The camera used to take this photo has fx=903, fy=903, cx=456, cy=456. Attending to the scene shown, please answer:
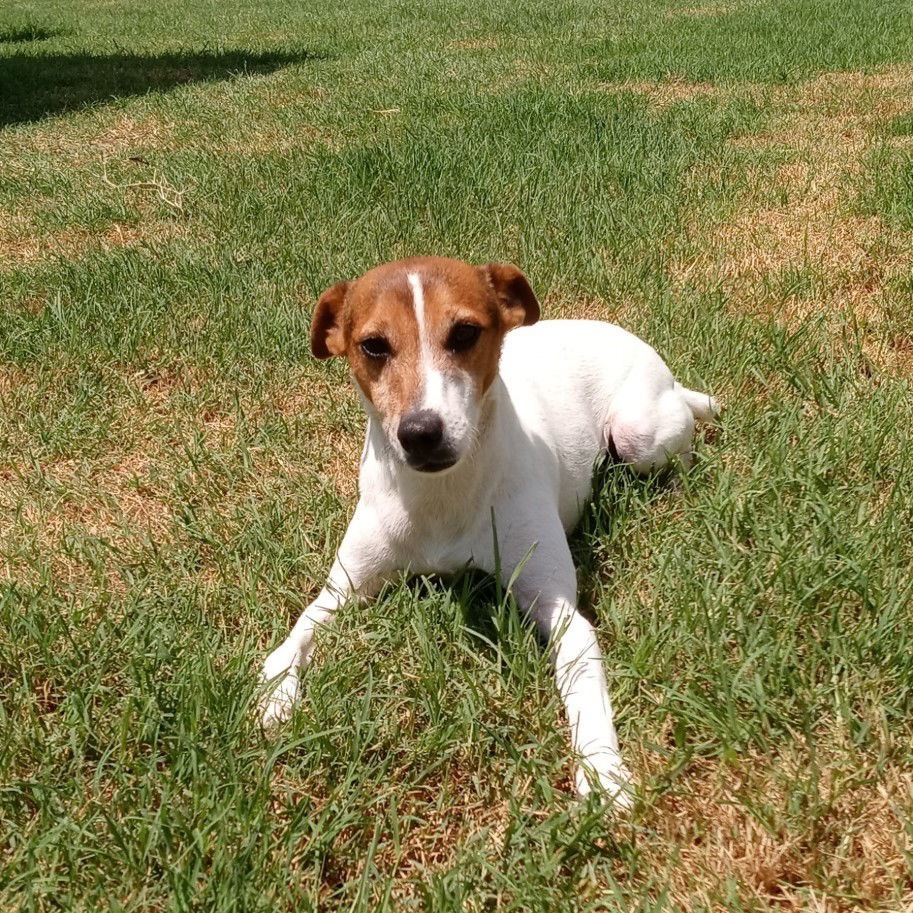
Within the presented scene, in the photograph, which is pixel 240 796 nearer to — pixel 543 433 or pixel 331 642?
pixel 331 642

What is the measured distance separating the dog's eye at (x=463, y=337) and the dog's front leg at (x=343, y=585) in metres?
0.57

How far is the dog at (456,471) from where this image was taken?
2264mm

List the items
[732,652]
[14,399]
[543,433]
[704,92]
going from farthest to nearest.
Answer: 1. [704,92]
2. [14,399]
3. [543,433]
4. [732,652]

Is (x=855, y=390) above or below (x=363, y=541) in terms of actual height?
below

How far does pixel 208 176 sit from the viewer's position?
257 inches

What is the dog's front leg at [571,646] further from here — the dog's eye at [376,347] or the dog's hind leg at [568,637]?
the dog's eye at [376,347]

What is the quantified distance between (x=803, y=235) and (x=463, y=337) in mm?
3462

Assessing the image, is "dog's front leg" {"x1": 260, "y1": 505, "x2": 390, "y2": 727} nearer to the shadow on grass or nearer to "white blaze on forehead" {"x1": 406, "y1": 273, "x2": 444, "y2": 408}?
"white blaze on forehead" {"x1": 406, "y1": 273, "x2": 444, "y2": 408}

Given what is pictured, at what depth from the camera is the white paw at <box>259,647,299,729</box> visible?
2.24m

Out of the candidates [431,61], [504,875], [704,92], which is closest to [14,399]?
[504,875]

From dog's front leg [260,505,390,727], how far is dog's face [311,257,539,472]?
0.34 metres

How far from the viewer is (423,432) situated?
223 cm

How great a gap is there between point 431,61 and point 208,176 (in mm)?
4885

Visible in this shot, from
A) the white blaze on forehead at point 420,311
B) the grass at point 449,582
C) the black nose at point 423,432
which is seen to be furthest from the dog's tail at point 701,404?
the black nose at point 423,432
